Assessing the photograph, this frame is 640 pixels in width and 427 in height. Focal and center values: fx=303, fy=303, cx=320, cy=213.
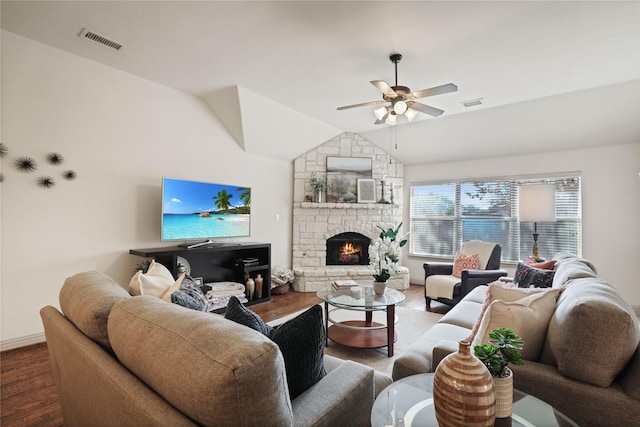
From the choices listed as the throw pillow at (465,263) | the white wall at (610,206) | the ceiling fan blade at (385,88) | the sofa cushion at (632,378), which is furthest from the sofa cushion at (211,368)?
the white wall at (610,206)

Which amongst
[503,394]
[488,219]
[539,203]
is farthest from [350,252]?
[503,394]

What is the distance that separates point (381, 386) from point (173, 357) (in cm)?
116

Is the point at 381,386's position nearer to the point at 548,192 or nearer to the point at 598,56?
the point at 548,192

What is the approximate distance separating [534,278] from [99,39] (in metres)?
Answer: 4.35

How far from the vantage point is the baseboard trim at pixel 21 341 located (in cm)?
263

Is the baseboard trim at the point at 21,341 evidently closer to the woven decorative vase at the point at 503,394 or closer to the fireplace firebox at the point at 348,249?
the woven decorative vase at the point at 503,394

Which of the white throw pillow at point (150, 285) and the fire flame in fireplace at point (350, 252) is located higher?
the white throw pillow at point (150, 285)

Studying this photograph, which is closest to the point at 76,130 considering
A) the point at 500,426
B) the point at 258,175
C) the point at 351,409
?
the point at 258,175

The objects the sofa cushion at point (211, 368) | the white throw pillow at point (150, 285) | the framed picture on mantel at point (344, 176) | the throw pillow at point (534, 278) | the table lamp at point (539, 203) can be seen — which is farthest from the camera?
the framed picture on mantel at point (344, 176)

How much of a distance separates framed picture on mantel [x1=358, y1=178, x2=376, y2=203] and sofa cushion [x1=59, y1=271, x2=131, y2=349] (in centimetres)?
445

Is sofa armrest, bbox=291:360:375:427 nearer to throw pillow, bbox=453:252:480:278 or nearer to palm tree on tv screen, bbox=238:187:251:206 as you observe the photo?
throw pillow, bbox=453:252:480:278

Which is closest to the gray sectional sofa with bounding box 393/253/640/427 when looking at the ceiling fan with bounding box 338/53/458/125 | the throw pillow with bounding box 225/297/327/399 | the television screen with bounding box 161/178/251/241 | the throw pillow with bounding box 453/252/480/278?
the throw pillow with bounding box 225/297/327/399

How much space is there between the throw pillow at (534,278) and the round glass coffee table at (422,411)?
5.42 feet

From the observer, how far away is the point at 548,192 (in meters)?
3.51
